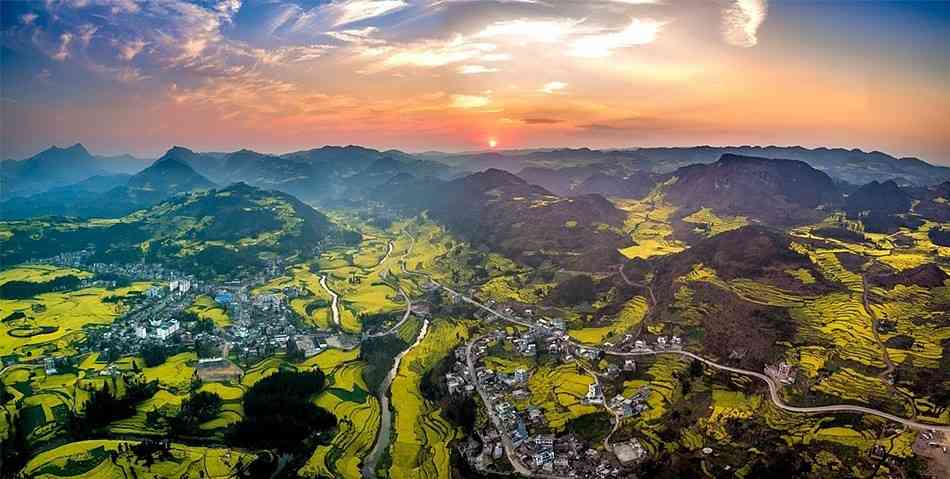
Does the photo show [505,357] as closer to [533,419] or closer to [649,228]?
[533,419]

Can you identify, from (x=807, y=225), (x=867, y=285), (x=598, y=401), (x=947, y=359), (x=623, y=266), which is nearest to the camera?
(x=947, y=359)

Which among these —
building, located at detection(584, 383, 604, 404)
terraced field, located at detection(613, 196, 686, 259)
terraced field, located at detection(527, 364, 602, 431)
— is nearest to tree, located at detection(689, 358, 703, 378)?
building, located at detection(584, 383, 604, 404)

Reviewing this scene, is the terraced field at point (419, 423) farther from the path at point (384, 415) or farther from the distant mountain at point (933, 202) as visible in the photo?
the distant mountain at point (933, 202)

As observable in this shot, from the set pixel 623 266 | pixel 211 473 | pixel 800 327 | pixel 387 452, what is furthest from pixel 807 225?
pixel 211 473

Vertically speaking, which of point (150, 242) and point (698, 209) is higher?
point (150, 242)

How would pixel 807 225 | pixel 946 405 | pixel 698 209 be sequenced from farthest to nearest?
pixel 698 209 < pixel 807 225 < pixel 946 405

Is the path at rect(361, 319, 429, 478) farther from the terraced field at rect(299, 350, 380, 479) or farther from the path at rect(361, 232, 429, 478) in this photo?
the terraced field at rect(299, 350, 380, 479)

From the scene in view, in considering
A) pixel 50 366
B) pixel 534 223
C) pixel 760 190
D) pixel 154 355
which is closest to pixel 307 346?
pixel 154 355

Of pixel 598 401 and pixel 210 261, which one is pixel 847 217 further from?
pixel 210 261
